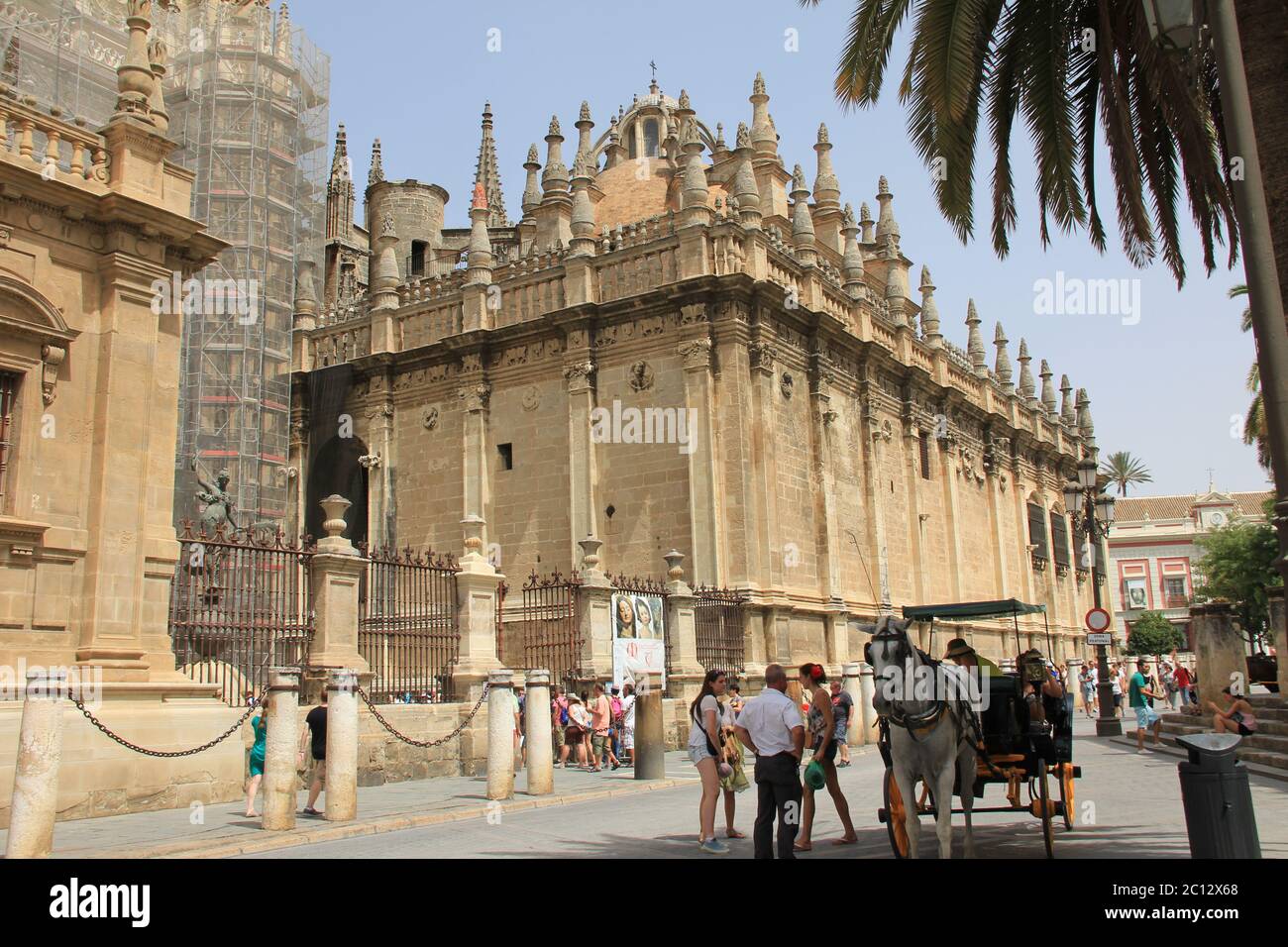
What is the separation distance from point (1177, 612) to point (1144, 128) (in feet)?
234

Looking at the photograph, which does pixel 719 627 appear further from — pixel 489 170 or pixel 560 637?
pixel 489 170

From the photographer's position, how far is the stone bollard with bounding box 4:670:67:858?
873 cm

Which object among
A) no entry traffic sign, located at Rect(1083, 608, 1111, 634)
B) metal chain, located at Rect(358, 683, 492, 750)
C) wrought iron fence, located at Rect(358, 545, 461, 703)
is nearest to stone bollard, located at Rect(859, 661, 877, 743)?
no entry traffic sign, located at Rect(1083, 608, 1111, 634)

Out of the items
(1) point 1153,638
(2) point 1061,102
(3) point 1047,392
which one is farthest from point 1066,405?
(2) point 1061,102

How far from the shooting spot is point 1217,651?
18109mm

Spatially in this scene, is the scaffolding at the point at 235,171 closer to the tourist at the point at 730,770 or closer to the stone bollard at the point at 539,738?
the stone bollard at the point at 539,738

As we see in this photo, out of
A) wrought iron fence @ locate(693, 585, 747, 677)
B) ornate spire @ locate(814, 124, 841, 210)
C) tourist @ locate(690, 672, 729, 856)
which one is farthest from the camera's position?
ornate spire @ locate(814, 124, 841, 210)

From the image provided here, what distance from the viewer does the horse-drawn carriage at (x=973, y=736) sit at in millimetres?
7488

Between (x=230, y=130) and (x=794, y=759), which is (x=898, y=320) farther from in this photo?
(x=794, y=759)

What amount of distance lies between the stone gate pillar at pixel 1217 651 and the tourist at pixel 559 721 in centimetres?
1029

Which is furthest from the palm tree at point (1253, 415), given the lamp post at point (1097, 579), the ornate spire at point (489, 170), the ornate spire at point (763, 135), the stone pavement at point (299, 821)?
the ornate spire at point (489, 170)

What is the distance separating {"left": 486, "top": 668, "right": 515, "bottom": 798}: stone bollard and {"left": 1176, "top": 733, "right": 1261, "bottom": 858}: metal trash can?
28.9ft

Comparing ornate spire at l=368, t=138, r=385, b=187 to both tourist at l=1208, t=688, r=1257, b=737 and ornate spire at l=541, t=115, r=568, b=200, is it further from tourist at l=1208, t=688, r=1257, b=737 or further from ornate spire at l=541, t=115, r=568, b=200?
tourist at l=1208, t=688, r=1257, b=737
